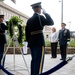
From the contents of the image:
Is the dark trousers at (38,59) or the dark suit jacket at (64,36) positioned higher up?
the dark suit jacket at (64,36)

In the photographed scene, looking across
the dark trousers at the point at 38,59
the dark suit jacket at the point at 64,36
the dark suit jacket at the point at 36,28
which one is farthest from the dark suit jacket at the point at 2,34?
the dark suit jacket at the point at 64,36

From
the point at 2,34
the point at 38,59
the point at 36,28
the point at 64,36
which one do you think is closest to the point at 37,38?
the point at 36,28

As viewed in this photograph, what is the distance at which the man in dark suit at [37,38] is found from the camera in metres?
6.16

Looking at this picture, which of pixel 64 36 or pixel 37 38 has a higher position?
pixel 64 36

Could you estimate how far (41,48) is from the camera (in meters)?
6.25

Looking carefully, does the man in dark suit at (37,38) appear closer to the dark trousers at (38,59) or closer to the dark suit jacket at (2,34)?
the dark trousers at (38,59)

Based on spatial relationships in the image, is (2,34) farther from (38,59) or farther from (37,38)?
(38,59)

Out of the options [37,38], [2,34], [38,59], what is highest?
[2,34]

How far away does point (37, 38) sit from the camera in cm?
628

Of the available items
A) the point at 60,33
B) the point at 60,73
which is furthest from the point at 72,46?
the point at 60,73

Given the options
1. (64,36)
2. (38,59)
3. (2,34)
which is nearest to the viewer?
(38,59)

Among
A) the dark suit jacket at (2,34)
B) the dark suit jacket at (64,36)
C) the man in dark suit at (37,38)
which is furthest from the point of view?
the dark suit jacket at (64,36)

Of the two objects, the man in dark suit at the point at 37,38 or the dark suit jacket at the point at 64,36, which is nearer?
the man in dark suit at the point at 37,38

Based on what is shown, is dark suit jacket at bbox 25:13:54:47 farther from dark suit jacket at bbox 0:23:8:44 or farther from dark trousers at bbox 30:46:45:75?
dark suit jacket at bbox 0:23:8:44
